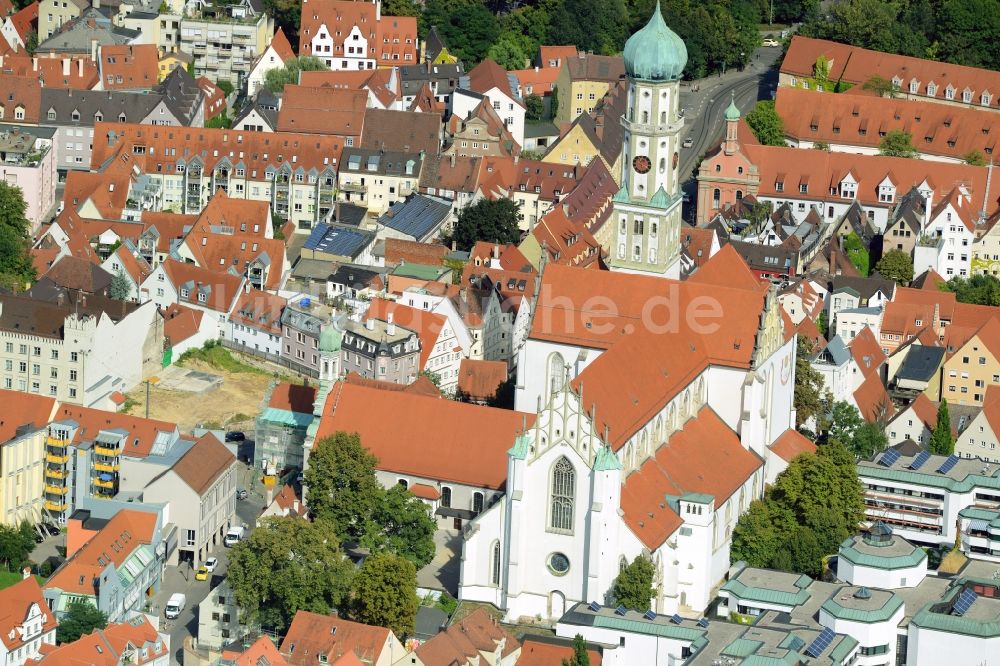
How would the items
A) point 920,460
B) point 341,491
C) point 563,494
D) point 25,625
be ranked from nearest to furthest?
point 25,625 → point 563,494 → point 341,491 → point 920,460

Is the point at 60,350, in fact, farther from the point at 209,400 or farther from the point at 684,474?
the point at 684,474

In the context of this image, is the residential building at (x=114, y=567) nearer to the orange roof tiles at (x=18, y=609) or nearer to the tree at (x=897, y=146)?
the orange roof tiles at (x=18, y=609)

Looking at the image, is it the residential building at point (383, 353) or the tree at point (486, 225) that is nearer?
the residential building at point (383, 353)

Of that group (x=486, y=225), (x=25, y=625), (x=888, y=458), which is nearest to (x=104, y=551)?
(x=25, y=625)

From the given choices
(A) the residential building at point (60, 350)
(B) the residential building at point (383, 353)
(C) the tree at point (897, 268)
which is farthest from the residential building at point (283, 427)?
(C) the tree at point (897, 268)

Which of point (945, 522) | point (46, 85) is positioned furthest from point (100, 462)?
point (46, 85)

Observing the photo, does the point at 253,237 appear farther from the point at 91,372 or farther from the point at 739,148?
the point at 739,148

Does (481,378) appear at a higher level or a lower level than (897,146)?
lower
